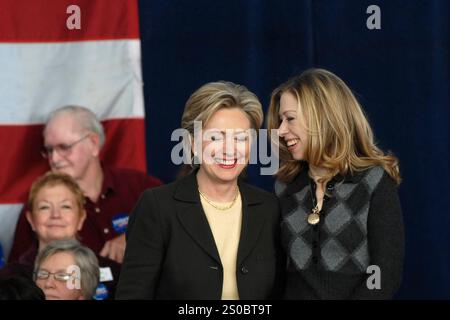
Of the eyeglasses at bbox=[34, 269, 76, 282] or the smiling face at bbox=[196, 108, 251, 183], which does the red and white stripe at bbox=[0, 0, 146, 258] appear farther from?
the smiling face at bbox=[196, 108, 251, 183]

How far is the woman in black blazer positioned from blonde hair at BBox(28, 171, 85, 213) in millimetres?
1330

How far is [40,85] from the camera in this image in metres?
4.38

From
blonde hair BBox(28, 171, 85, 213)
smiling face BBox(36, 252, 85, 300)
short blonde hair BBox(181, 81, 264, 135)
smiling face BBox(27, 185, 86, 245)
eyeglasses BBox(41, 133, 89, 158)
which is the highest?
short blonde hair BBox(181, 81, 264, 135)

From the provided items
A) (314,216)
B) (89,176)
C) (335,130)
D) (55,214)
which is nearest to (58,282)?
(55,214)

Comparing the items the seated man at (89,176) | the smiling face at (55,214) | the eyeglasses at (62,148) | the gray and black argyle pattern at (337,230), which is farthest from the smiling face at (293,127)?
the eyeglasses at (62,148)

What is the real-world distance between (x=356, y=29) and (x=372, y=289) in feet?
5.84

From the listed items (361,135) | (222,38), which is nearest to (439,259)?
(222,38)

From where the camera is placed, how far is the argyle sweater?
278cm

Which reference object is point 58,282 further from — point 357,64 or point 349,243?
point 357,64

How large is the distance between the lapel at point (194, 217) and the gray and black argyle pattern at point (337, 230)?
0.25 m

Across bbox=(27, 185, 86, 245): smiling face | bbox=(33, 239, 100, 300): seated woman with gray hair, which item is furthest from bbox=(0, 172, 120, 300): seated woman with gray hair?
bbox=(33, 239, 100, 300): seated woman with gray hair

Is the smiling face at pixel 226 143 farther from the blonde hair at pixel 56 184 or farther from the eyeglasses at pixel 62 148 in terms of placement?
the eyeglasses at pixel 62 148

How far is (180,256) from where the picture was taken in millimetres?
2721
